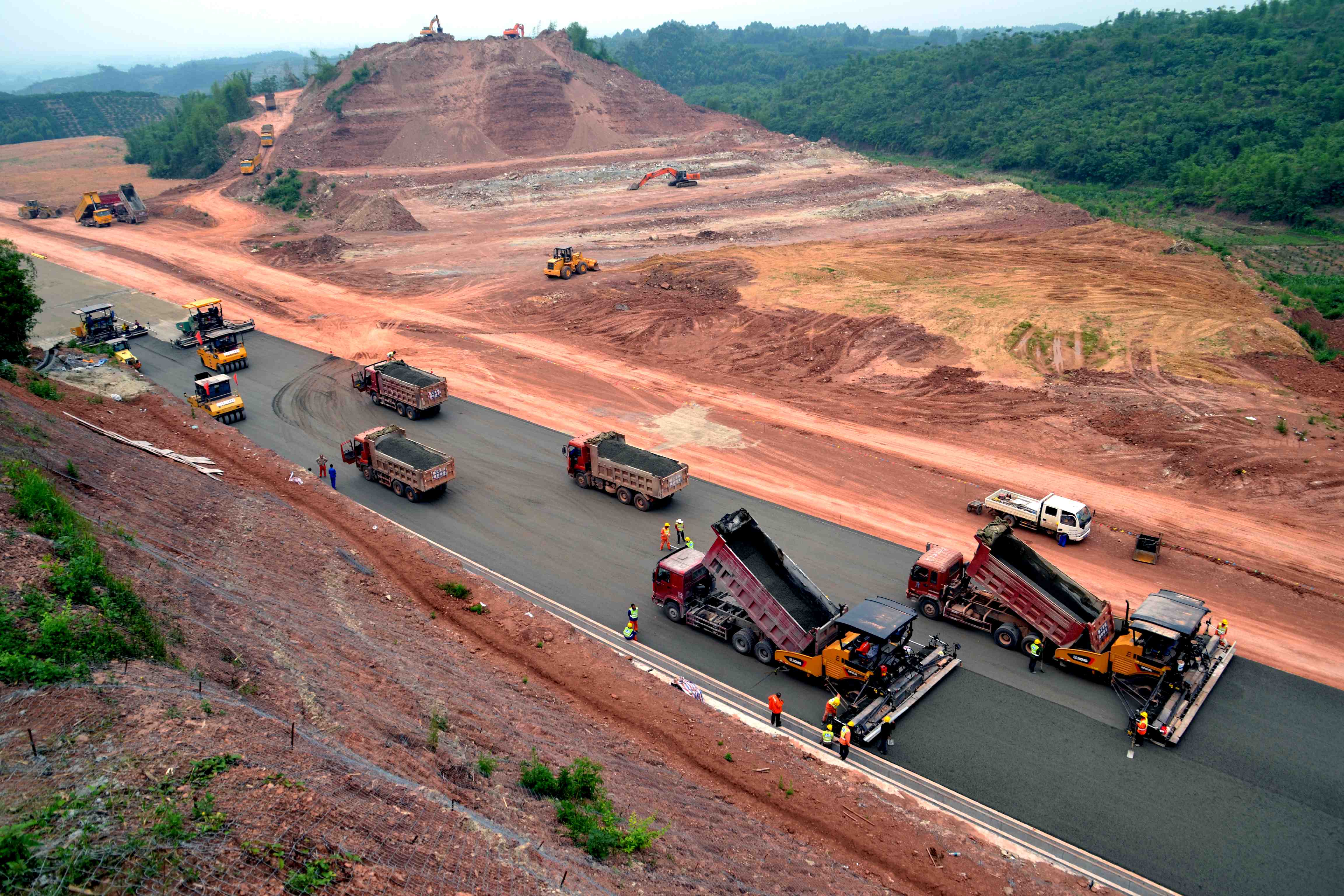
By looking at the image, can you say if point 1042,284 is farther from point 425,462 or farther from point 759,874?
point 759,874

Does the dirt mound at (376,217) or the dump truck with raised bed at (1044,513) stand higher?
the dirt mound at (376,217)

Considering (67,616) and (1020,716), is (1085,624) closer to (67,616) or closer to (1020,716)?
(1020,716)

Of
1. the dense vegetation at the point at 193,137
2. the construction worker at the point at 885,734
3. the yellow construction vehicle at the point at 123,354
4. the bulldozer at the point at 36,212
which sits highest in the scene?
the dense vegetation at the point at 193,137

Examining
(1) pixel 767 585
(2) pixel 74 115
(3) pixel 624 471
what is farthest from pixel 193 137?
(1) pixel 767 585

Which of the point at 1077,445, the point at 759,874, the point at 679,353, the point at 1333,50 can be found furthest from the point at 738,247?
the point at 1333,50

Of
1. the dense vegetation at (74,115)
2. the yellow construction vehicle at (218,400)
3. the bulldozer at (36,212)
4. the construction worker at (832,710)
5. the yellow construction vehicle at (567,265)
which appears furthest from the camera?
the dense vegetation at (74,115)

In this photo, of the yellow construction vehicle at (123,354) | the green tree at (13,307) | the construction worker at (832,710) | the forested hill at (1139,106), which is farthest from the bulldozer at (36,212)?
the construction worker at (832,710)

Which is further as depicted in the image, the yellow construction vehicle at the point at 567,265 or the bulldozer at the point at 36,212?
the bulldozer at the point at 36,212

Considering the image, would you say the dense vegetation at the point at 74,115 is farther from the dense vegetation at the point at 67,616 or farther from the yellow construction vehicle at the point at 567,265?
the dense vegetation at the point at 67,616
